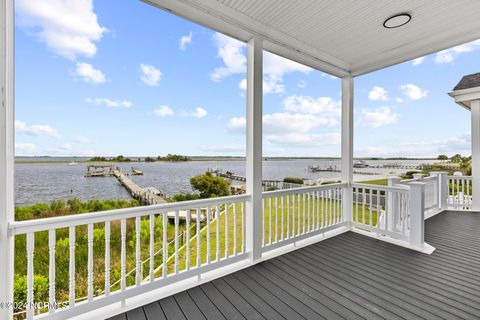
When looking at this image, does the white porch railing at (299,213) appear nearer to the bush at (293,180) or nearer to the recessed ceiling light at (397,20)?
the bush at (293,180)

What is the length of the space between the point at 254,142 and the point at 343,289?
1808 mm

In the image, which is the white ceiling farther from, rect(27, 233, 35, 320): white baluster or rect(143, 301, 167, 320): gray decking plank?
rect(143, 301, 167, 320): gray decking plank

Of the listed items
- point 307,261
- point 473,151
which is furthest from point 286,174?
point 473,151

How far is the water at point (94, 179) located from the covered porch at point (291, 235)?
18cm

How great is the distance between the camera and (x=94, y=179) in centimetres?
211

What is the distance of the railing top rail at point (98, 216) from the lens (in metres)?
1.68

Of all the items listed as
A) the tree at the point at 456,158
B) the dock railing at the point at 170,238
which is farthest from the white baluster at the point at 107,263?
the tree at the point at 456,158

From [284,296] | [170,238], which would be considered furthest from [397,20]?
[170,238]

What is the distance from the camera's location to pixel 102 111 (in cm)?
220

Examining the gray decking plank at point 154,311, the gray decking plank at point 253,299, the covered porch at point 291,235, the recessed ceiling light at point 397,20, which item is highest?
the recessed ceiling light at point 397,20

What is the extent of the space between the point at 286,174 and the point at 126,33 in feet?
8.83

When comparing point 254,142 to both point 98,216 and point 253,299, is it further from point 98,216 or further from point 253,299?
point 98,216

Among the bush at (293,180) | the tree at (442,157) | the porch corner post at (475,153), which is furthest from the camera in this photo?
the porch corner post at (475,153)

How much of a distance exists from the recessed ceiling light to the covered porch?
16 mm
